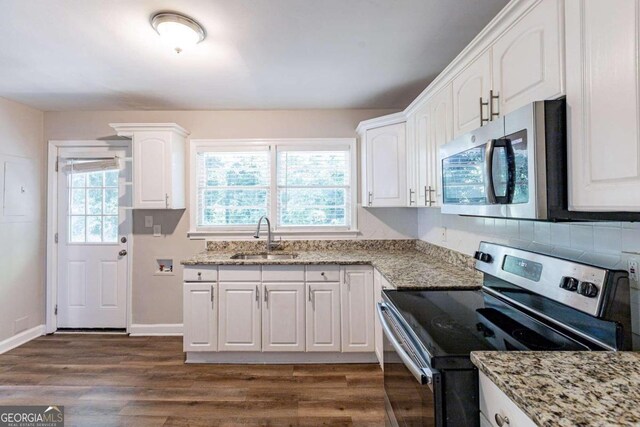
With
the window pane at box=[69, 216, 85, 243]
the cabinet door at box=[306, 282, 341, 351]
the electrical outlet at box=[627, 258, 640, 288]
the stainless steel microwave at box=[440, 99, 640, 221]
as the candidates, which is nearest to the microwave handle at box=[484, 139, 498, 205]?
the stainless steel microwave at box=[440, 99, 640, 221]

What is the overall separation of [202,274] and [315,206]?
4.45 ft

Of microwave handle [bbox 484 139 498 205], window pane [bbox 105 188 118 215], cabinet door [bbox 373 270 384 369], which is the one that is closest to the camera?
microwave handle [bbox 484 139 498 205]

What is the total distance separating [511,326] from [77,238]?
13.4 ft

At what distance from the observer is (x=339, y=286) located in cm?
268

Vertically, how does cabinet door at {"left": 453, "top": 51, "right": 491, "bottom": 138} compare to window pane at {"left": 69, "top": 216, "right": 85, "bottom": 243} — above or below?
above

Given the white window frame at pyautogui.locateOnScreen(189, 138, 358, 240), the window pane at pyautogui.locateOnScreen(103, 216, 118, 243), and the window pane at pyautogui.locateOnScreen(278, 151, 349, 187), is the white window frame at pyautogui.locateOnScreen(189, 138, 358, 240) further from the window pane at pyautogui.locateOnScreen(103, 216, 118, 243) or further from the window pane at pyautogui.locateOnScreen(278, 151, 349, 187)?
the window pane at pyautogui.locateOnScreen(103, 216, 118, 243)

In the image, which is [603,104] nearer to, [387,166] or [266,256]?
[387,166]

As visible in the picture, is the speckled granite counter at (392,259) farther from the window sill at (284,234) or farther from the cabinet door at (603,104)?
the cabinet door at (603,104)

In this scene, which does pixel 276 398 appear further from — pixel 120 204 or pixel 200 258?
pixel 120 204

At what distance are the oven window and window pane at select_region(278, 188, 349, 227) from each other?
1.63m

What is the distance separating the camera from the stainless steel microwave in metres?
1.01

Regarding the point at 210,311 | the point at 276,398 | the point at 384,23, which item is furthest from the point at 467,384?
the point at 210,311

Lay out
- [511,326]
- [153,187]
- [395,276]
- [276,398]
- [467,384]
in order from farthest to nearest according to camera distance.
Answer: [153,187] → [276,398] → [395,276] → [511,326] → [467,384]

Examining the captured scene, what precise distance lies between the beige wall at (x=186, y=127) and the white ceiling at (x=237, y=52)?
187mm
